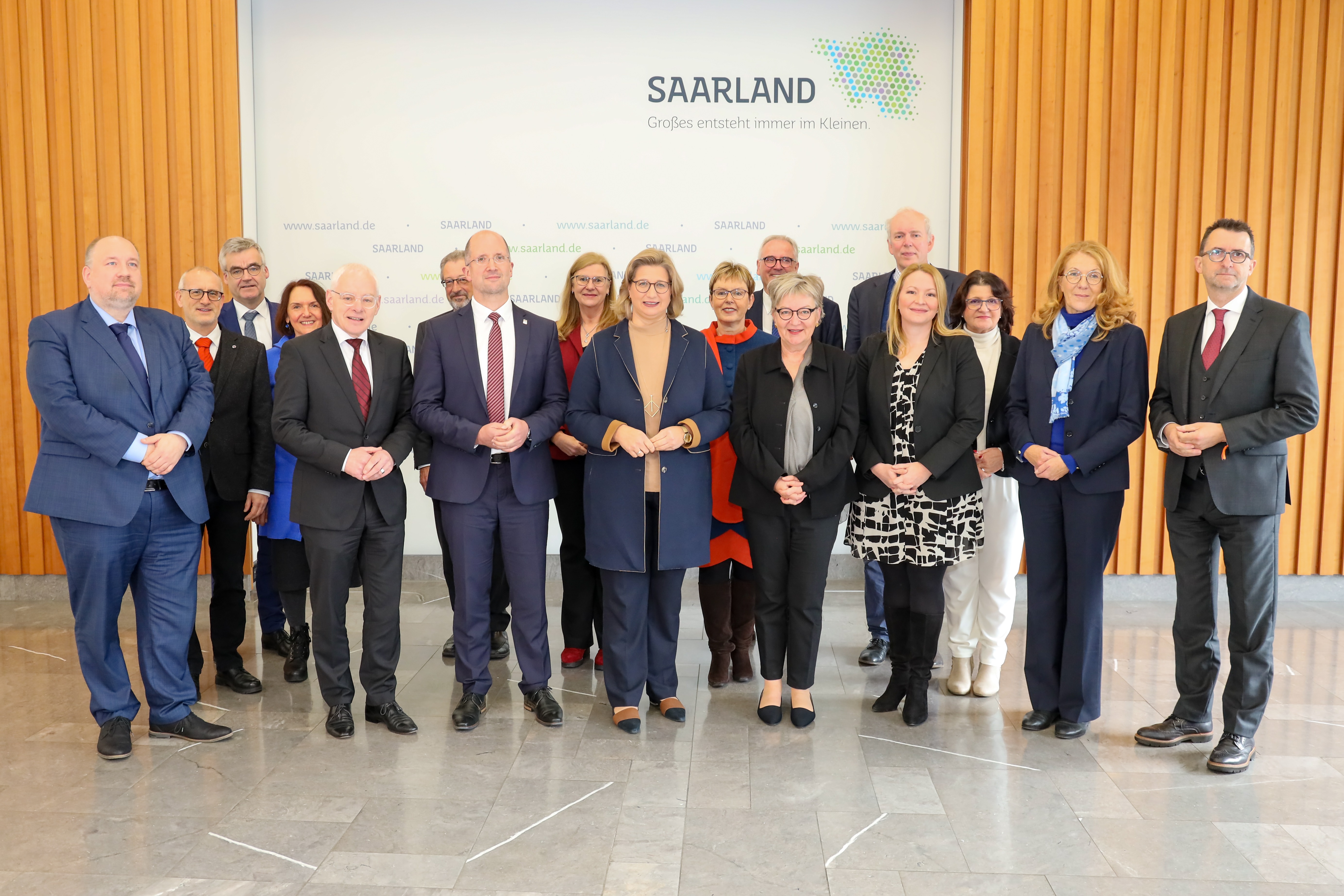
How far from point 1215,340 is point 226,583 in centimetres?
406

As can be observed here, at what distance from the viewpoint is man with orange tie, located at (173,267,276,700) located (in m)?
4.11

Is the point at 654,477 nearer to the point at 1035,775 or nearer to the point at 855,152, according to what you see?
the point at 1035,775

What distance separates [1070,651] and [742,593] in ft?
4.41

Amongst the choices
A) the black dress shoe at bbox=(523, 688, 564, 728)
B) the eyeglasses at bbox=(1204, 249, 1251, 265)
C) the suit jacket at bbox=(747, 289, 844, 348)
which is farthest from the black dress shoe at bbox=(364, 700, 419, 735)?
the eyeglasses at bbox=(1204, 249, 1251, 265)

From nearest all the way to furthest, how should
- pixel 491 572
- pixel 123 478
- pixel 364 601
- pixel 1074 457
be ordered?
pixel 123 478, pixel 1074 457, pixel 364 601, pixel 491 572

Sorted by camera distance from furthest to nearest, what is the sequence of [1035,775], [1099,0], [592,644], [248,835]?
[1099,0]
[592,644]
[1035,775]
[248,835]

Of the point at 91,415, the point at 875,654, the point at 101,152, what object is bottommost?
the point at 875,654

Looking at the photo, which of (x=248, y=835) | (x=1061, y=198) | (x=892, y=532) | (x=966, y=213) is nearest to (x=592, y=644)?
(x=892, y=532)

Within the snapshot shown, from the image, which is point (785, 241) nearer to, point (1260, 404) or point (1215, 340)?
point (1215, 340)

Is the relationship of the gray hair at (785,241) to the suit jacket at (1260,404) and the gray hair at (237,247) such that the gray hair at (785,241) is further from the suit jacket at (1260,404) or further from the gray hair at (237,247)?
the gray hair at (237,247)

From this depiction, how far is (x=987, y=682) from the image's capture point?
414cm

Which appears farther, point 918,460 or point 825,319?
point 825,319

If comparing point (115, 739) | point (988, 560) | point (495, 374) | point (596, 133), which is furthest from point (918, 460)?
point (596, 133)

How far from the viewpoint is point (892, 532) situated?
12.2 feet
